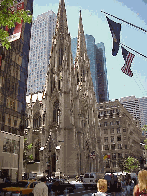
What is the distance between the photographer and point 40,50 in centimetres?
11456

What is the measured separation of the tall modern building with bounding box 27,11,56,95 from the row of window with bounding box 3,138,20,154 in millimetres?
75474

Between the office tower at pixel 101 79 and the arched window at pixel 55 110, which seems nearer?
the arched window at pixel 55 110

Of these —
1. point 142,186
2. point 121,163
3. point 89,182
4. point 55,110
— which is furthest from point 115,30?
point 121,163

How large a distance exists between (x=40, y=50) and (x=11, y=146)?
3573 inches

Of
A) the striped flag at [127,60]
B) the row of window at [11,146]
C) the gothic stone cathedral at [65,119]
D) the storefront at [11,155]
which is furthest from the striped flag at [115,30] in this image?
the gothic stone cathedral at [65,119]

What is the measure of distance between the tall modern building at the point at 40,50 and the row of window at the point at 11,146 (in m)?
75.5

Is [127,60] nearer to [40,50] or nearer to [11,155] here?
[11,155]

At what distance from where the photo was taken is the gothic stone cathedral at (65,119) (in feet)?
156

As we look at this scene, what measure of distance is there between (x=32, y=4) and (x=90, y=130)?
3769 cm

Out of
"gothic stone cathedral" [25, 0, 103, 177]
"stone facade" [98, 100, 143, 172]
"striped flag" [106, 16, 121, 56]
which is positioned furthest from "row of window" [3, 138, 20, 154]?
"stone facade" [98, 100, 143, 172]

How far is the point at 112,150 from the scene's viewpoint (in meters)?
77.4

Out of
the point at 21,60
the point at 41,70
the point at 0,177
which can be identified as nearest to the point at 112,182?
the point at 0,177

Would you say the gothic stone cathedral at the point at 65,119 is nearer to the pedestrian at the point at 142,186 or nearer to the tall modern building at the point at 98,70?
the pedestrian at the point at 142,186

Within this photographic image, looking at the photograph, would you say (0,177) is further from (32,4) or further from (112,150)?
(112,150)
